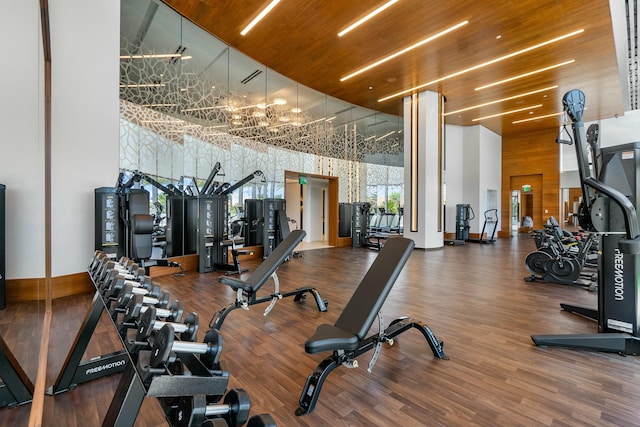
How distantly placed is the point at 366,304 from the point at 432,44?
6.45 meters

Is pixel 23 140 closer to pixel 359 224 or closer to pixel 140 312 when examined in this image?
pixel 140 312

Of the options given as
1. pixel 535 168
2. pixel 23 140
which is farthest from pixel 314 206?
pixel 535 168

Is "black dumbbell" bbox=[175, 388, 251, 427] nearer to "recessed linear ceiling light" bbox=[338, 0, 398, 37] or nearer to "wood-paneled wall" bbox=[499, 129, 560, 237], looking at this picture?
"recessed linear ceiling light" bbox=[338, 0, 398, 37]

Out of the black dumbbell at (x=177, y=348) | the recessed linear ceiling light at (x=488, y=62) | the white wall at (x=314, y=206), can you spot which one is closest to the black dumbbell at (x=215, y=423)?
the black dumbbell at (x=177, y=348)

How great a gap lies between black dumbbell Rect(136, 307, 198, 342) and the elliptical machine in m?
2.95

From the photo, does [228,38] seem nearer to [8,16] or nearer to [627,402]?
[8,16]

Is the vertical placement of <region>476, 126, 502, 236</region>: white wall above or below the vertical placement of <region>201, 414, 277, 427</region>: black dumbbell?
above

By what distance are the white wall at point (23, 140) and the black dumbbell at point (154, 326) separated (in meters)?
2.38

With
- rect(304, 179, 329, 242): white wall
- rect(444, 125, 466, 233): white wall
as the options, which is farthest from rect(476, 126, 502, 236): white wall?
rect(304, 179, 329, 242): white wall

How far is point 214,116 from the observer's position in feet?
24.5

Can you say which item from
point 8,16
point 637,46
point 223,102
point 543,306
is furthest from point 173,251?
point 637,46

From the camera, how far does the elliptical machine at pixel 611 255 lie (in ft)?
8.59

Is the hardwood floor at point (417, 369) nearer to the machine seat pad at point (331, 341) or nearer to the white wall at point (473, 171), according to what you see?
the machine seat pad at point (331, 341)

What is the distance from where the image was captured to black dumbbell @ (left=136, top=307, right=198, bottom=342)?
99 centimetres
